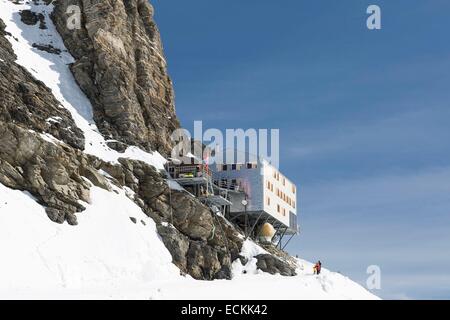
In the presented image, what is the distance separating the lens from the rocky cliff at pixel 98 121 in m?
50.6

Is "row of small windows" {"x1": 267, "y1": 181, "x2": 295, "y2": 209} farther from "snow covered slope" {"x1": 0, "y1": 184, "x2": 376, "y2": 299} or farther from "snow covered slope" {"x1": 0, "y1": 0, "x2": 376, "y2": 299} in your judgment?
"snow covered slope" {"x1": 0, "y1": 184, "x2": 376, "y2": 299}

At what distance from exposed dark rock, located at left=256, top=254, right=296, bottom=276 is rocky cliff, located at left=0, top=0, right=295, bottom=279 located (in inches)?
6.6

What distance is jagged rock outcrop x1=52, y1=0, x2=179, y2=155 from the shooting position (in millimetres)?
72750

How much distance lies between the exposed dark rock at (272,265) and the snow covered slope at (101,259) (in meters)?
0.94

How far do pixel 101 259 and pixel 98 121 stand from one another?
1108 inches

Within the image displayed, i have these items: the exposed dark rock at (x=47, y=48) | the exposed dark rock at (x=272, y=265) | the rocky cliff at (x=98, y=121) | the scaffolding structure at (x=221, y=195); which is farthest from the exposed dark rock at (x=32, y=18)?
the exposed dark rock at (x=272, y=265)

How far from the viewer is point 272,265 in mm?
68750

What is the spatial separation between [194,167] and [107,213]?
59.0ft

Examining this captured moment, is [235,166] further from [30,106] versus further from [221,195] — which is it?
[30,106]

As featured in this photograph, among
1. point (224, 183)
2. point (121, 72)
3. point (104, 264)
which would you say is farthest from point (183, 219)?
point (121, 72)

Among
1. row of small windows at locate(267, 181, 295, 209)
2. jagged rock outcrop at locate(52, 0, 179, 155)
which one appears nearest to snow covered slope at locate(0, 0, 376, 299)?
jagged rock outcrop at locate(52, 0, 179, 155)
